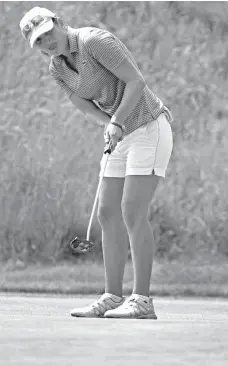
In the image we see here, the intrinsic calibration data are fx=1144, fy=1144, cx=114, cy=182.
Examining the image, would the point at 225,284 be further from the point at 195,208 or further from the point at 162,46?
the point at 162,46

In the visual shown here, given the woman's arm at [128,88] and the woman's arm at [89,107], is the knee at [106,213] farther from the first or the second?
the woman's arm at [128,88]

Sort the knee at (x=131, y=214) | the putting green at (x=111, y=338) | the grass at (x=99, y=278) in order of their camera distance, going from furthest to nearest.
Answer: the grass at (x=99, y=278) < the knee at (x=131, y=214) < the putting green at (x=111, y=338)

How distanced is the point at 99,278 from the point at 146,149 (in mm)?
2285

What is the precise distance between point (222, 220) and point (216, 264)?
28cm

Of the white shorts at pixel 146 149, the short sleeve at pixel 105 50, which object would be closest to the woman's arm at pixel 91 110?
the white shorts at pixel 146 149

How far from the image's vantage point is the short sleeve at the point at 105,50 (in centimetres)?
448

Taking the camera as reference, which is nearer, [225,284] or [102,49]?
[102,49]

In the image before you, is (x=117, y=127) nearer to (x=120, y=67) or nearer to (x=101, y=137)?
(x=120, y=67)

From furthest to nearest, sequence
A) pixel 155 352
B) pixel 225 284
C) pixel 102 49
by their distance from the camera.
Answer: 1. pixel 225 284
2. pixel 102 49
3. pixel 155 352

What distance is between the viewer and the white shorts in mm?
4609

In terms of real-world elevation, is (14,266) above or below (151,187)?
below

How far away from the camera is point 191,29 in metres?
7.03

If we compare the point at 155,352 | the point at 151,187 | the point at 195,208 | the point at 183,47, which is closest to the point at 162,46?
the point at 183,47

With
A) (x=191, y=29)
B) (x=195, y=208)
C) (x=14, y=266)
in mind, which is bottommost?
(x=14, y=266)
